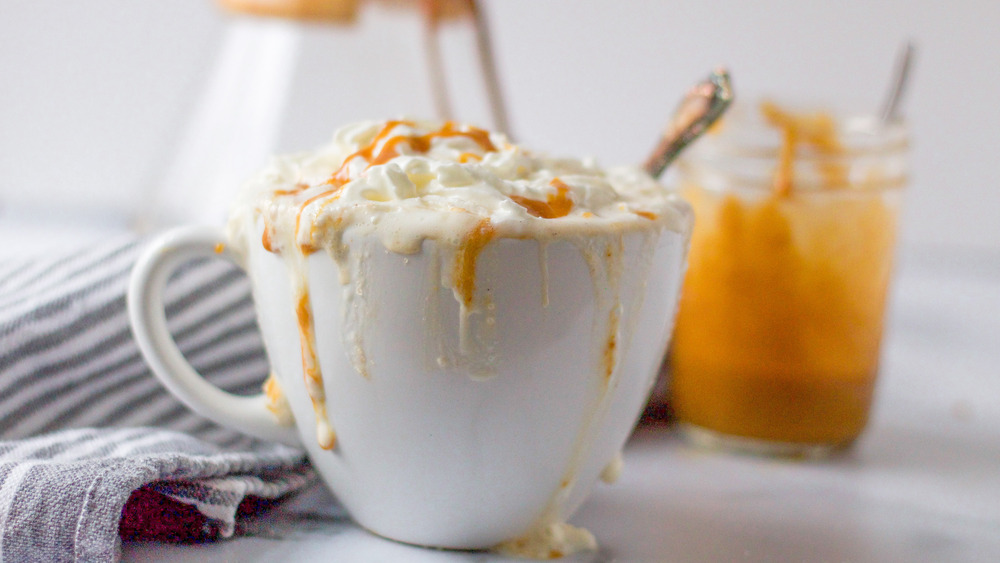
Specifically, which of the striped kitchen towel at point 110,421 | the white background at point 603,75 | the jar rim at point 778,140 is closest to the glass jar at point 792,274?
the jar rim at point 778,140

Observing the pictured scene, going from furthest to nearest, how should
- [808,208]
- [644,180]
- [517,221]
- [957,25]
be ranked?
[957,25] < [808,208] < [644,180] < [517,221]

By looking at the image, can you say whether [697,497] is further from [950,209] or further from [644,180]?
[950,209]

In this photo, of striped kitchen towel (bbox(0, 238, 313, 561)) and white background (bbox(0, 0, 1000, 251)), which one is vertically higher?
white background (bbox(0, 0, 1000, 251))

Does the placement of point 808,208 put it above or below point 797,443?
above

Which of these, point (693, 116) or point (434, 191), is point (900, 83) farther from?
point (434, 191)

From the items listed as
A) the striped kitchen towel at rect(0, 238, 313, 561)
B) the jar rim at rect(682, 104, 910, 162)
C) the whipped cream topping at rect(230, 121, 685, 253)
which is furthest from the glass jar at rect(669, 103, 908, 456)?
the striped kitchen towel at rect(0, 238, 313, 561)

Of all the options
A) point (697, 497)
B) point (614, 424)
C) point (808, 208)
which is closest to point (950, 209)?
point (808, 208)

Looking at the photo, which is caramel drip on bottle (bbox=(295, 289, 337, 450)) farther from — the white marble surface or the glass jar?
the glass jar
